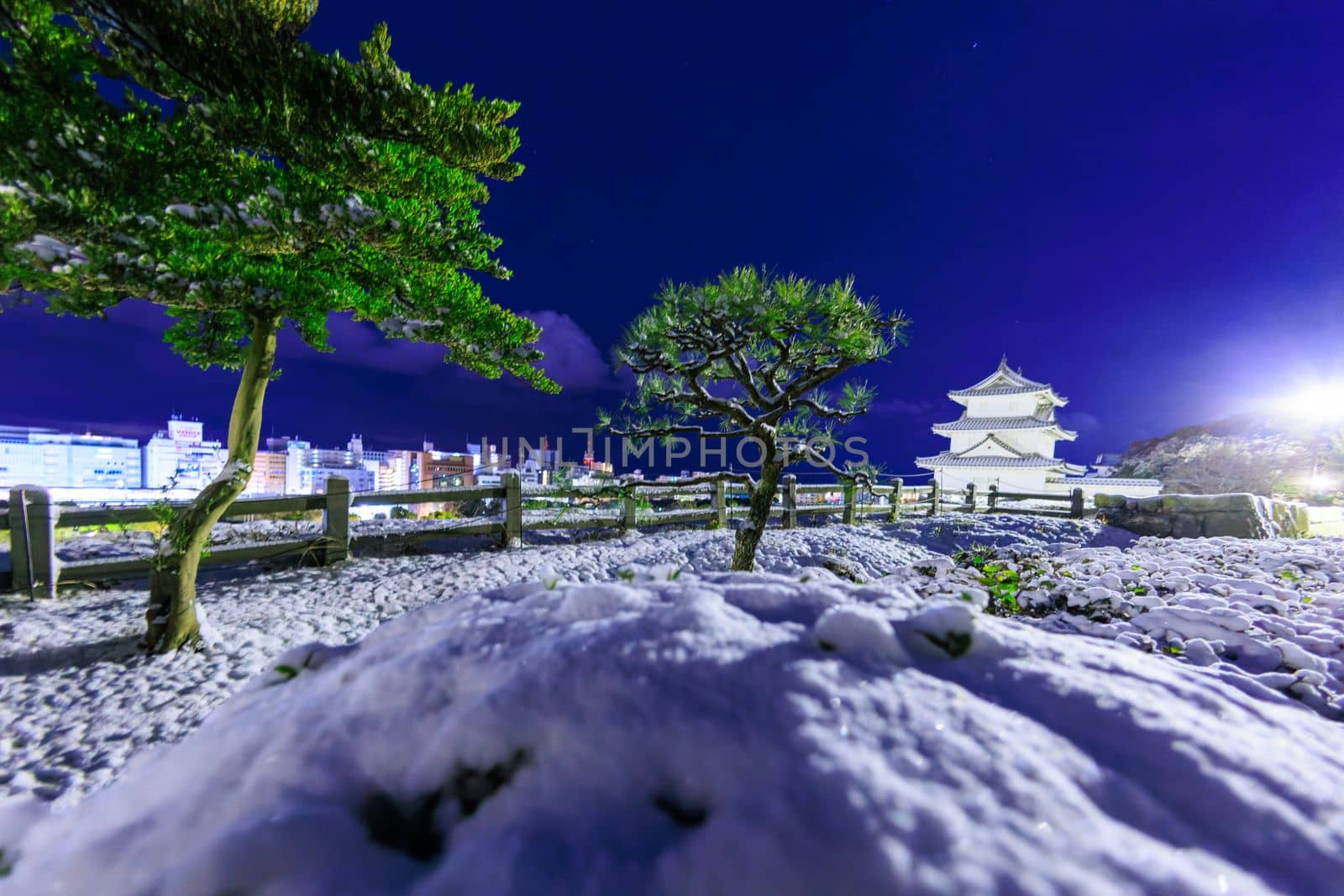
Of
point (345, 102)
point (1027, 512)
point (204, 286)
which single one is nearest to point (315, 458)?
point (204, 286)

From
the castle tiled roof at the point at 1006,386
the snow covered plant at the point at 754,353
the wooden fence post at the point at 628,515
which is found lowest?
the wooden fence post at the point at 628,515

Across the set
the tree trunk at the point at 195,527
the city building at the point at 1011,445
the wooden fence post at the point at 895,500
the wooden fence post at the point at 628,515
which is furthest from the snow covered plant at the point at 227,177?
the city building at the point at 1011,445

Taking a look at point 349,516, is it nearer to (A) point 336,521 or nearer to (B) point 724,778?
(A) point 336,521

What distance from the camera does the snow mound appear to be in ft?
1.92

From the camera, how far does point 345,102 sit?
8.41 feet

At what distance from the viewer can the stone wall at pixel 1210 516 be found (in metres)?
7.28

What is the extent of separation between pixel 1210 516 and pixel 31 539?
13925 mm

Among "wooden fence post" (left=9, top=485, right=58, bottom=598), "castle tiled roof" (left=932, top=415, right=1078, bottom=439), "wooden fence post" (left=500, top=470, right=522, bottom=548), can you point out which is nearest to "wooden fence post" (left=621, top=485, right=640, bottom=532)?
"wooden fence post" (left=500, top=470, right=522, bottom=548)

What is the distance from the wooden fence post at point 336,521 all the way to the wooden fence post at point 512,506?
1800mm

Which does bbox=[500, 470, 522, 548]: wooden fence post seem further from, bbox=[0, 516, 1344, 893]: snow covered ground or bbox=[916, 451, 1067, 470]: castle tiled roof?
bbox=[916, 451, 1067, 470]: castle tiled roof

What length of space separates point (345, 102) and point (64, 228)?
4.62ft

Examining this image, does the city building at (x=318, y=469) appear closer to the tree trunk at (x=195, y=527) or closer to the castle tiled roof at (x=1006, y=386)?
the tree trunk at (x=195, y=527)

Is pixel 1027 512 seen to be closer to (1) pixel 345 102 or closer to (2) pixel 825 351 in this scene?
(2) pixel 825 351

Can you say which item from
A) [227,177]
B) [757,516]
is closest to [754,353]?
[757,516]
